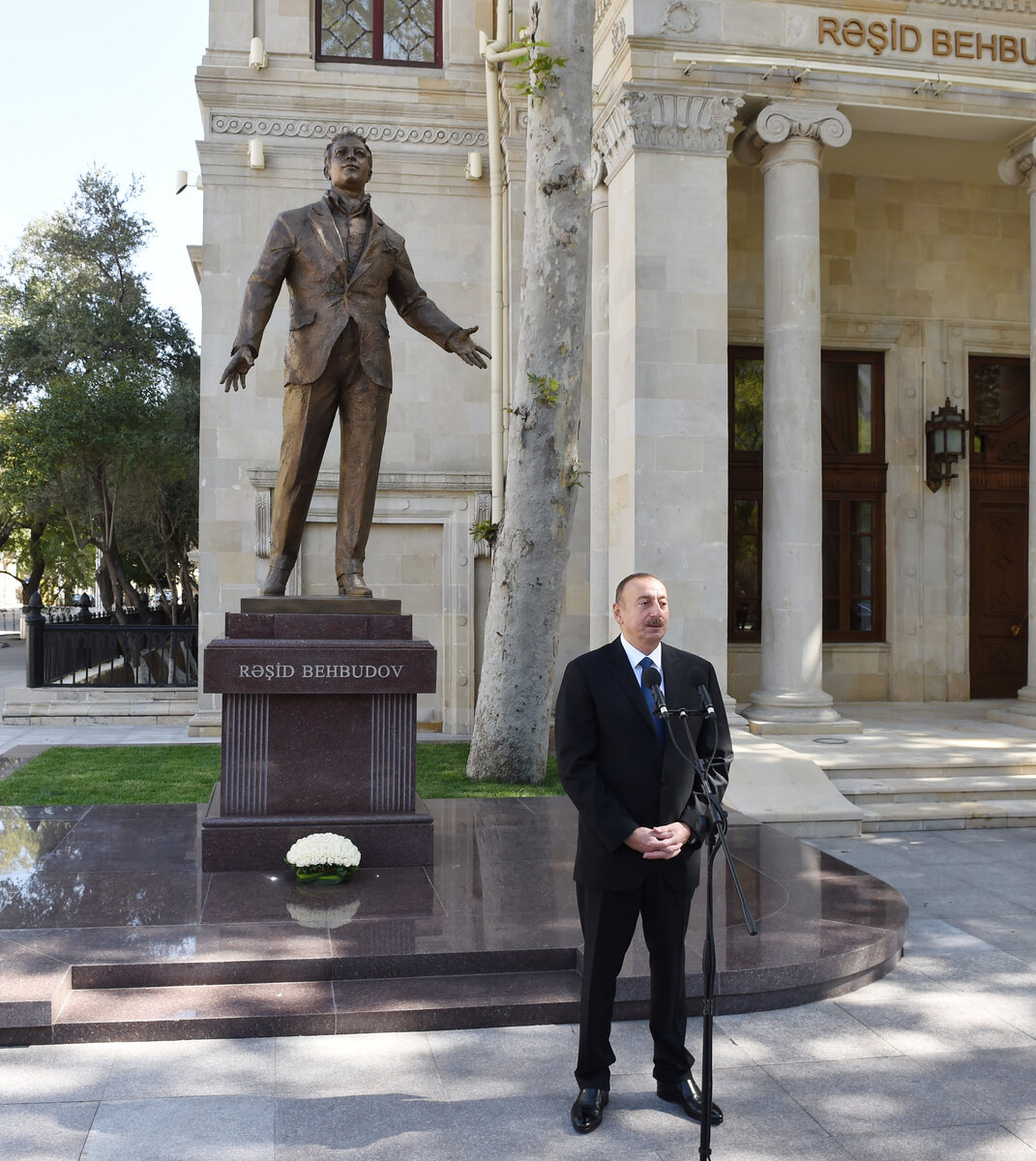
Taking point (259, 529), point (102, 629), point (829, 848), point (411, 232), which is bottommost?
point (829, 848)

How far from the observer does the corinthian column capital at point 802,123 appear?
12320mm

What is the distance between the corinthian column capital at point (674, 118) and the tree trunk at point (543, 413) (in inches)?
20.9

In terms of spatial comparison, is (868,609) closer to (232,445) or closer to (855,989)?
(232,445)

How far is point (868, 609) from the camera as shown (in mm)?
16344

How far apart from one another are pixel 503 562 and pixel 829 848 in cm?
451

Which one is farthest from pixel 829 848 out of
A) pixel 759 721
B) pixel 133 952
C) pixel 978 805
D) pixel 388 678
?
pixel 133 952

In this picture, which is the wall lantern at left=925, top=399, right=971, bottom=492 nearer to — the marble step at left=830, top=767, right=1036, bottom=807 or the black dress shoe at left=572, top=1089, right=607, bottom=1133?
the marble step at left=830, top=767, right=1036, bottom=807

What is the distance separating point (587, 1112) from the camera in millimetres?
4191

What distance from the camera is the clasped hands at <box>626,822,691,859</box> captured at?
4.01m

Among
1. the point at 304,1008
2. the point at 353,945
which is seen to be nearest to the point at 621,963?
the point at 304,1008

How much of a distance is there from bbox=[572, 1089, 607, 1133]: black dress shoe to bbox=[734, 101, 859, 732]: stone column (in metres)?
8.37

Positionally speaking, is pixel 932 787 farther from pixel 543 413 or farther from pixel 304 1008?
pixel 304 1008

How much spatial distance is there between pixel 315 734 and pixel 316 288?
9.75ft

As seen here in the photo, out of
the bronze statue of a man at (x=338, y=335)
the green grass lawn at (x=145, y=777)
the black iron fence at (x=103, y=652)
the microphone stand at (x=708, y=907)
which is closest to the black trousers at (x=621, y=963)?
the microphone stand at (x=708, y=907)
